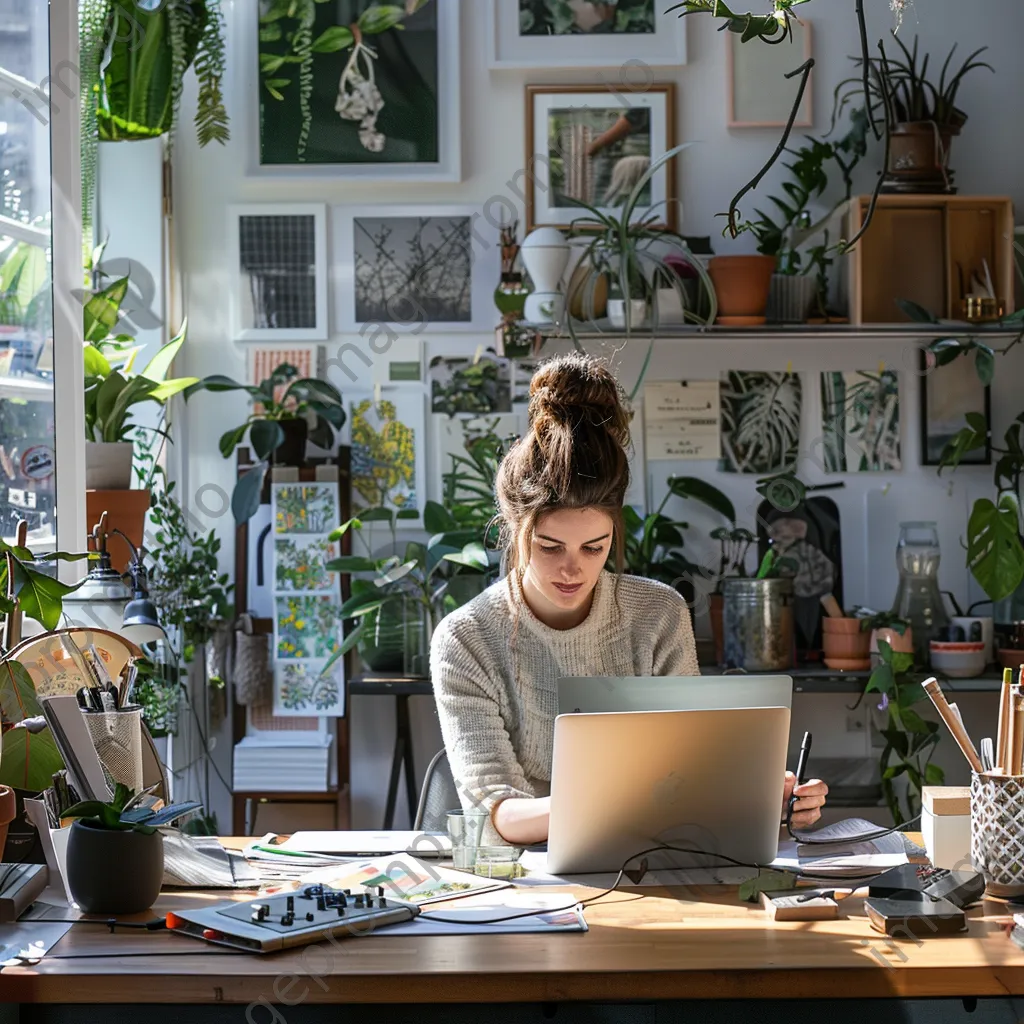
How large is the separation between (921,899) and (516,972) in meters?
0.54

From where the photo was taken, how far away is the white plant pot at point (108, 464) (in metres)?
3.08

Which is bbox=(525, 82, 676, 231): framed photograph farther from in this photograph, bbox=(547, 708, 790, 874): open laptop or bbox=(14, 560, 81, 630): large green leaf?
bbox=(547, 708, 790, 874): open laptop

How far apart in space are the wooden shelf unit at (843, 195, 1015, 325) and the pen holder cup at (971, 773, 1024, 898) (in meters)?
2.02

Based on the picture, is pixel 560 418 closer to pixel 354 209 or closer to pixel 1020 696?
pixel 1020 696

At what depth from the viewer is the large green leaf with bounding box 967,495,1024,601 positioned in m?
3.34

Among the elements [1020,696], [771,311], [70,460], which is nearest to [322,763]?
[70,460]

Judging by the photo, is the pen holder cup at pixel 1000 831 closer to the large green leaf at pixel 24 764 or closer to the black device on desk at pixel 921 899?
the black device on desk at pixel 921 899

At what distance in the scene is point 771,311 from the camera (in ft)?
11.9

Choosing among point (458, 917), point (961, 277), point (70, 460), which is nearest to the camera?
point (458, 917)

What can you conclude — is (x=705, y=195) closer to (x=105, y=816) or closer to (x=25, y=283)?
(x=25, y=283)

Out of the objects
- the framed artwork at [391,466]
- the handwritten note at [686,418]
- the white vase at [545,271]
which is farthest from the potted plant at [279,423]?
the handwritten note at [686,418]

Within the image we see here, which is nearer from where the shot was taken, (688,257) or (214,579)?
(688,257)

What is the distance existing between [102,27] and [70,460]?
3.76 feet

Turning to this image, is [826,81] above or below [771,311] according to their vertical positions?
above
